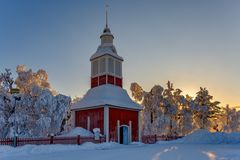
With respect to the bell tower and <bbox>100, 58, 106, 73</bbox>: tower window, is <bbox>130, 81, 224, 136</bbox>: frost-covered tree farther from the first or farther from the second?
<bbox>100, 58, 106, 73</bbox>: tower window

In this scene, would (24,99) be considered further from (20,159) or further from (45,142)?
(20,159)

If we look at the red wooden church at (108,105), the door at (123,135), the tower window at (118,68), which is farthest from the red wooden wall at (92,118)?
the tower window at (118,68)

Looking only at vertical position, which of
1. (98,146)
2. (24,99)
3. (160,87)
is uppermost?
(160,87)

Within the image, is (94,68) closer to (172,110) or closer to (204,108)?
(172,110)

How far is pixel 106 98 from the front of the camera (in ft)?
87.5

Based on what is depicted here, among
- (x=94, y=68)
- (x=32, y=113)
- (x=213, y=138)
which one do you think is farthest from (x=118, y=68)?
(x=213, y=138)

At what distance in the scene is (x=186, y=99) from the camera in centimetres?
4506

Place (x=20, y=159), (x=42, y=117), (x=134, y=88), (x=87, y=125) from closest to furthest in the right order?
1. (x=20, y=159)
2. (x=42, y=117)
3. (x=87, y=125)
4. (x=134, y=88)

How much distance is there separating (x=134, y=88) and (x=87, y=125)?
1804cm

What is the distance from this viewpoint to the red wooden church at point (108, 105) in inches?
1025

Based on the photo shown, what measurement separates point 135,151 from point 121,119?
10109 mm

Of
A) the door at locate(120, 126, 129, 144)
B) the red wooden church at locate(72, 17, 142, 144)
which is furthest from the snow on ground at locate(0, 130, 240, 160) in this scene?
the red wooden church at locate(72, 17, 142, 144)

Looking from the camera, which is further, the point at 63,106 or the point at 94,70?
the point at 94,70

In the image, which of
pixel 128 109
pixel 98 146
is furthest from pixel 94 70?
pixel 98 146
